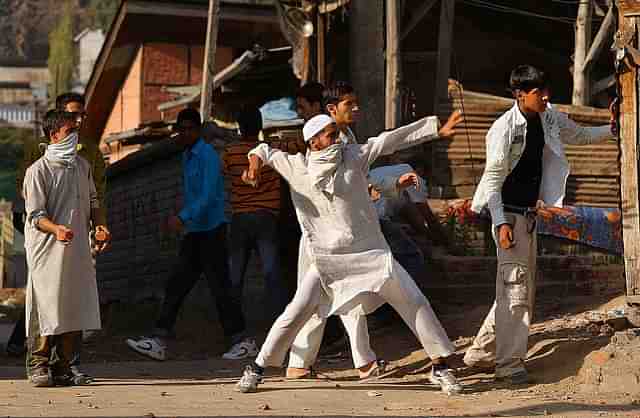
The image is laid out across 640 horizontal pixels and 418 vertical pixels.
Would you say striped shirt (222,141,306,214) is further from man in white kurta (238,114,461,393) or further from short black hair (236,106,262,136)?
man in white kurta (238,114,461,393)

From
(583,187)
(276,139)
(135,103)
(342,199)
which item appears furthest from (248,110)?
(135,103)

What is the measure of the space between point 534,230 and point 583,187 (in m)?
7.67

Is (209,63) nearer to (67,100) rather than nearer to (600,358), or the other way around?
(67,100)

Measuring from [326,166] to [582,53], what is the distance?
9438 millimetres

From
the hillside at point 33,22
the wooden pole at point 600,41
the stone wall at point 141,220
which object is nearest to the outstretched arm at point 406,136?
the stone wall at point 141,220

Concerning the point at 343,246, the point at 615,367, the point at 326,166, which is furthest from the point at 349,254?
the point at 615,367

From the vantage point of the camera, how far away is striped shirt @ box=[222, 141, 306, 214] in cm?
952

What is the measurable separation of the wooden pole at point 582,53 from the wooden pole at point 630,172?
833cm

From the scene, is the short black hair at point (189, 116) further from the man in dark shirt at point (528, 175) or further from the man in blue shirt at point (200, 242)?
the man in dark shirt at point (528, 175)

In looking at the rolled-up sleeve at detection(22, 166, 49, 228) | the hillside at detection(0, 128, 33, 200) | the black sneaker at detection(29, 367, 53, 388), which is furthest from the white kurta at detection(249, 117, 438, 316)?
the hillside at detection(0, 128, 33, 200)

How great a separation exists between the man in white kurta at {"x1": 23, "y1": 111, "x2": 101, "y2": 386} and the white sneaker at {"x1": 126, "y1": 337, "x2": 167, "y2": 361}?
1630 millimetres

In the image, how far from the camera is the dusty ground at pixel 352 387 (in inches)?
265

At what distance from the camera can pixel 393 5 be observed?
43.3 feet

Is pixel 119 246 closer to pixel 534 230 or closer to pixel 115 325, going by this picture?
pixel 115 325
